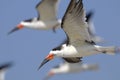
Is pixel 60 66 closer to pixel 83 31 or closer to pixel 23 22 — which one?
pixel 23 22

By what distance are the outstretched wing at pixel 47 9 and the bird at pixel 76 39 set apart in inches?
255

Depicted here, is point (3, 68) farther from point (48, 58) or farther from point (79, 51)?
point (79, 51)

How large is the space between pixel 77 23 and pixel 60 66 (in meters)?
13.2

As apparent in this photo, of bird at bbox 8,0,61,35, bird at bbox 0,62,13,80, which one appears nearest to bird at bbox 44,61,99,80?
bird at bbox 8,0,61,35

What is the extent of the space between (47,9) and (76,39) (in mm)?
7572

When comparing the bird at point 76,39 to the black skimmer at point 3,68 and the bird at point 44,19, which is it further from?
the bird at point 44,19

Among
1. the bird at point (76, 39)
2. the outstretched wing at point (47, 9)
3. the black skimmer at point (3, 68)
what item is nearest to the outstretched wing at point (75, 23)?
the bird at point (76, 39)

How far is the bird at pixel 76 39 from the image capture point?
8359mm

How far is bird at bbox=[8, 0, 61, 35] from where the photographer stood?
16031 mm

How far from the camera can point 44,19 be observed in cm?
1689

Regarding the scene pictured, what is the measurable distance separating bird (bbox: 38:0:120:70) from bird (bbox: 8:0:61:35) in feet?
21.4

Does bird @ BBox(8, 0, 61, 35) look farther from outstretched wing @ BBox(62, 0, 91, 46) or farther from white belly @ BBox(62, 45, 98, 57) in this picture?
outstretched wing @ BBox(62, 0, 91, 46)

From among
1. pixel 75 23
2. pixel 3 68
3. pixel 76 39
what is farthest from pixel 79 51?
pixel 3 68

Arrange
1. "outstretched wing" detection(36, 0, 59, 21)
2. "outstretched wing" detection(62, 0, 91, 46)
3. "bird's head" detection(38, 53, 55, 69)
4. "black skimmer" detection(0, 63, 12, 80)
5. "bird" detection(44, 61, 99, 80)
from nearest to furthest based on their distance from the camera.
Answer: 1. "outstretched wing" detection(62, 0, 91, 46)
2. "bird's head" detection(38, 53, 55, 69)
3. "black skimmer" detection(0, 63, 12, 80)
4. "outstretched wing" detection(36, 0, 59, 21)
5. "bird" detection(44, 61, 99, 80)
